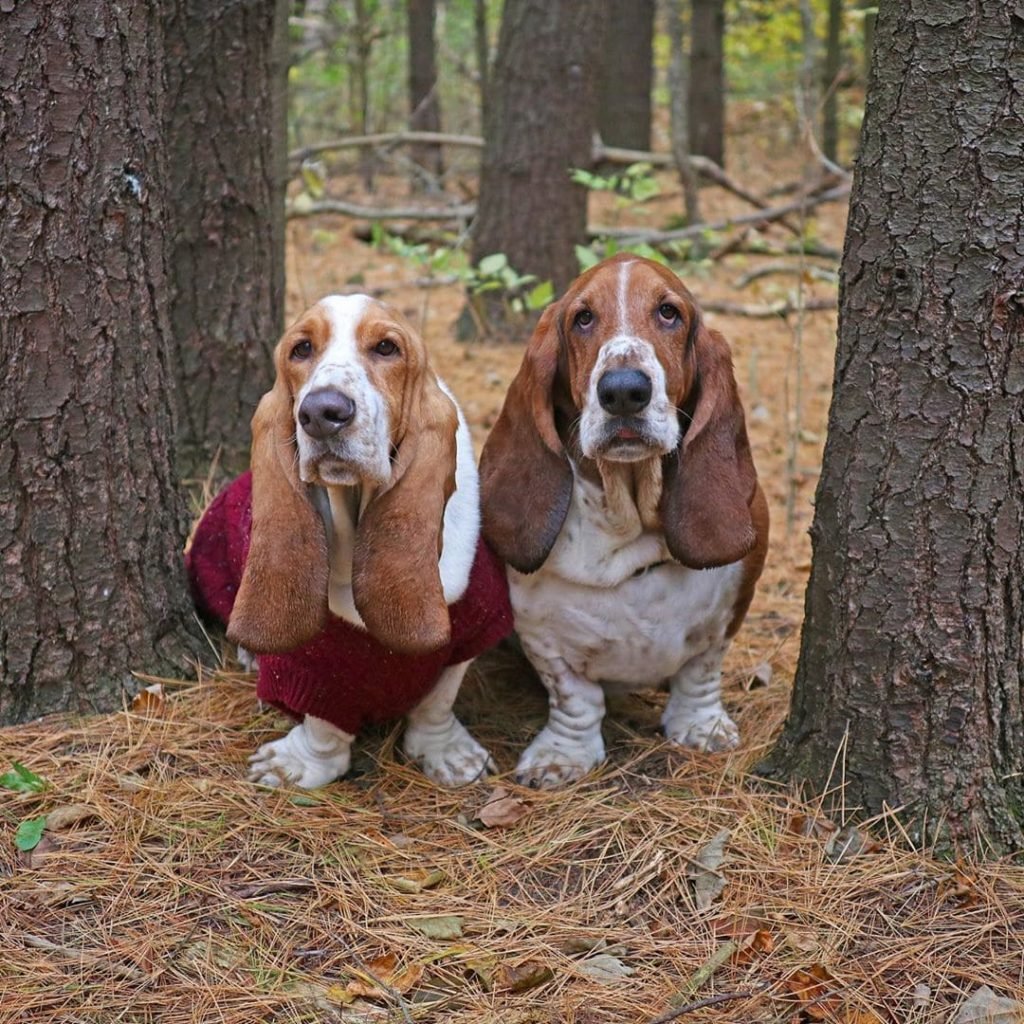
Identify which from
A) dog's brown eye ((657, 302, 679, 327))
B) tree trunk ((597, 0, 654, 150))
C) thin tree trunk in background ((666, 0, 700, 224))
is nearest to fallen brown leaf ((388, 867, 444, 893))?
dog's brown eye ((657, 302, 679, 327))

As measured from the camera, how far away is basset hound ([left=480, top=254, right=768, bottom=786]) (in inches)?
123

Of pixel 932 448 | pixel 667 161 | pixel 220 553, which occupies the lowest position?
pixel 220 553

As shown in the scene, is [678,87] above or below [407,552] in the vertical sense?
above

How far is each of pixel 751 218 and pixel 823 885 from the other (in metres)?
7.04

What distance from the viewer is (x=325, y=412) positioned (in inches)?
106

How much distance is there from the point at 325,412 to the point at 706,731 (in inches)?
64.0

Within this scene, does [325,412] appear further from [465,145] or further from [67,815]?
[465,145]

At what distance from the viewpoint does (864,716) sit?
3.03m

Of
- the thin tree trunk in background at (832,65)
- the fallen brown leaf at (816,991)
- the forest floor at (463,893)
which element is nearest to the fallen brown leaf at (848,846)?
the forest floor at (463,893)

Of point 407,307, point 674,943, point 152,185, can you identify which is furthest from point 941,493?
point 407,307

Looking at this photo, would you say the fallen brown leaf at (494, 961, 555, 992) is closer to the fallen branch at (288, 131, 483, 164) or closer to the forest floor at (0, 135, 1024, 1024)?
the forest floor at (0, 135, 1024, 1024)

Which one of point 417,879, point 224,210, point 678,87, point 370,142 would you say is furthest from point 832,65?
point 417,879

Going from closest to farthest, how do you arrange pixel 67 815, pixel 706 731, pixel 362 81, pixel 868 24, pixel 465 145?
pixel 67 815, pixel 706 731, pixel 465 145, pixel 362 81, pixel 868 24

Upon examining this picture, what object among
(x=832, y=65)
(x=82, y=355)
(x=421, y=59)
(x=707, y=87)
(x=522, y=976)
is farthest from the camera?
(x=832, y=65)
